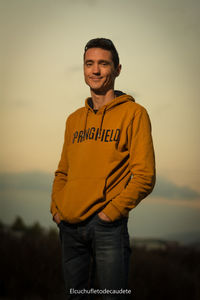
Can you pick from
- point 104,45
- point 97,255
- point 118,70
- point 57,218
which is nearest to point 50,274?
point 57,218

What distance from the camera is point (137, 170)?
2709mm

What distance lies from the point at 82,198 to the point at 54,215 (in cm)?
41

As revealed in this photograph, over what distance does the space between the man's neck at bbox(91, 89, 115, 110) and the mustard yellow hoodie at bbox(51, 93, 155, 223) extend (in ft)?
0.26

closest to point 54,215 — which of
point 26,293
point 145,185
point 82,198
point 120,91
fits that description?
point 82,198

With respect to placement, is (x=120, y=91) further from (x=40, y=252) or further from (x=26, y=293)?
(x=40, y=252)

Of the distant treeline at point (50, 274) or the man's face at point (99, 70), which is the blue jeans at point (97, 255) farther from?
the distant treeline at point (50, 274)

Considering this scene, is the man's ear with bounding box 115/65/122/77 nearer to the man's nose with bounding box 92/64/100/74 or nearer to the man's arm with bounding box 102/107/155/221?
the man's nose with bounding box 92/64/100/74

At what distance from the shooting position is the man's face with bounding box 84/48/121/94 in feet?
9.70

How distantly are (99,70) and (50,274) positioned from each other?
11.1 ft

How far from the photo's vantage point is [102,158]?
9.26 ft

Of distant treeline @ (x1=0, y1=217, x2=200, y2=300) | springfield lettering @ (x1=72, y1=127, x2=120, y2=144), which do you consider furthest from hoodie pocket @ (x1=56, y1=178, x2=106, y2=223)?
distant treeline @ (x1=0, y1=217, x2=200, y2=300)

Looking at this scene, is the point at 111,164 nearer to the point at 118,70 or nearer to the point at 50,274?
the point at 118,70

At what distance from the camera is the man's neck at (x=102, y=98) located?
3043 millimetres

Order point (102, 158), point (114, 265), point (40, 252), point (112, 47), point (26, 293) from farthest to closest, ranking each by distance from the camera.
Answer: point (40, 252) → point (26, 293) → point (112, 47) → point (102, 158) → point (114, 265)
